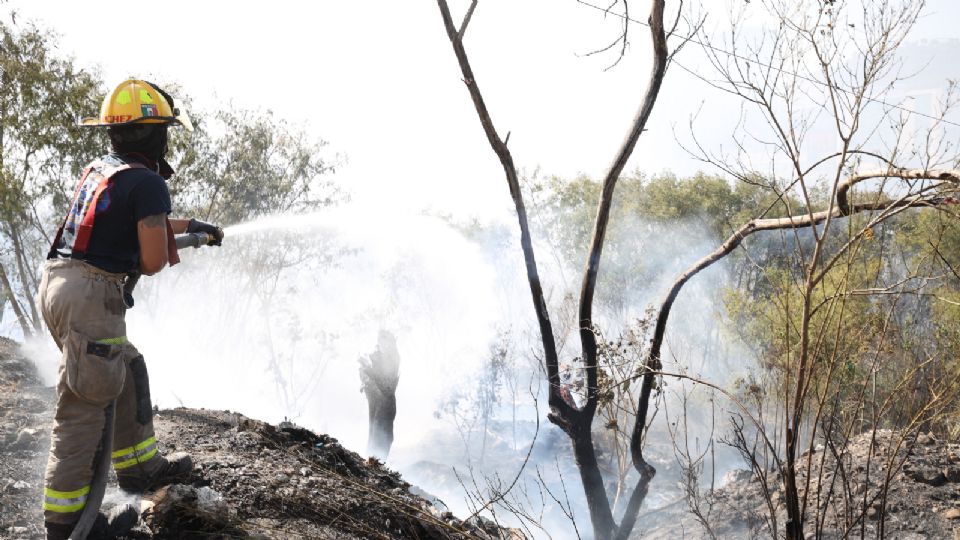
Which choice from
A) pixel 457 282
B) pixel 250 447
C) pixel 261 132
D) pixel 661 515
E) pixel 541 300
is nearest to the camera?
pixel 250 447

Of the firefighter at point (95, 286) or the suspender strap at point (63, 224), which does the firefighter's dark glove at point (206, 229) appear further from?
the suspender strap at point (63, 224)

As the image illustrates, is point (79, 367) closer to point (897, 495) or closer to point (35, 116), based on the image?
point (897, 495)

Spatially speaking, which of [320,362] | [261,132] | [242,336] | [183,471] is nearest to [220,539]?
[183,471]

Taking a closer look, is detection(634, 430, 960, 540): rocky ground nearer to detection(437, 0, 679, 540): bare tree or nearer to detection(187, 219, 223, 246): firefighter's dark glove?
detection(437, 0, 679, 540): bare tree

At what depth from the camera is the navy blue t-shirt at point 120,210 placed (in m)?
2.99

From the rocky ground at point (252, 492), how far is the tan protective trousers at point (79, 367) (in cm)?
33

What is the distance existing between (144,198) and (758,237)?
22.9 m

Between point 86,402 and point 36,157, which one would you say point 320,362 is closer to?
point 36,157

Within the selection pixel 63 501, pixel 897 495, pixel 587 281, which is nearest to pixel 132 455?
pixel 63 501

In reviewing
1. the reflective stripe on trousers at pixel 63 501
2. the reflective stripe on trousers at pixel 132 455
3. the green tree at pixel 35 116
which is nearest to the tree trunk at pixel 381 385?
the green tree at pixel 35 116

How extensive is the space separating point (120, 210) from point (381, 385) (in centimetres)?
1582

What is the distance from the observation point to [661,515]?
1345cm

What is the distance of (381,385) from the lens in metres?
18.5

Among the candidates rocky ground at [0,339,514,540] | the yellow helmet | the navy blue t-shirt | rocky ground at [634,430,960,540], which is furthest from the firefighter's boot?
rocky ground at [634,430,960,540]
